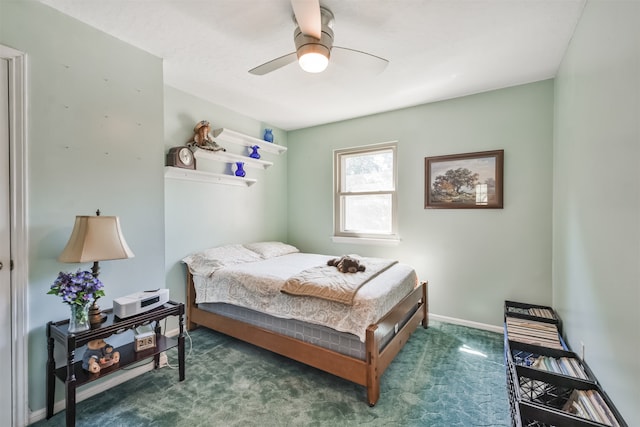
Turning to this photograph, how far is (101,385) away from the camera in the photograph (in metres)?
2.04

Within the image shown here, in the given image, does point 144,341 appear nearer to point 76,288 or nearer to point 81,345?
point 81,345

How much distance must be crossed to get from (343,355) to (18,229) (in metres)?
2.24

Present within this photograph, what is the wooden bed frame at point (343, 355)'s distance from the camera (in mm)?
1908

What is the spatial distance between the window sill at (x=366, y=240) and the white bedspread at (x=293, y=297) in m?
0.76

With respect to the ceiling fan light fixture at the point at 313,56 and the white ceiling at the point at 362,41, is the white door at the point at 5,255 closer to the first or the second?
the white ceiling at the point at 362,41

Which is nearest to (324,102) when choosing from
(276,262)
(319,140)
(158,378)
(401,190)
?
(319,140)

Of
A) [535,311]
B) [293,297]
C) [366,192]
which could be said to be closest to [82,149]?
[293,297]

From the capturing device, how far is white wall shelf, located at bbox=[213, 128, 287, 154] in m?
3.38

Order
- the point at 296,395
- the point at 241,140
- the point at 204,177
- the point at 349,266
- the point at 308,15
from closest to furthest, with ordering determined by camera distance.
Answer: the point at 308,15 → the point at 296,395 → the point at 349,266 → the point at 204,177 → the point at 241,140

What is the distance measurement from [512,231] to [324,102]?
2.54m

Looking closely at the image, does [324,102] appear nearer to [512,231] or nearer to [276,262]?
[276,262]

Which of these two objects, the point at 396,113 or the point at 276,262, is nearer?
the point at 276,262

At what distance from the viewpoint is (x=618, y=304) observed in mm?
1274

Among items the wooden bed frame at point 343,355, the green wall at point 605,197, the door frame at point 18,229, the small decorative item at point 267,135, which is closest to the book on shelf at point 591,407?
the green wall at point 605,197
